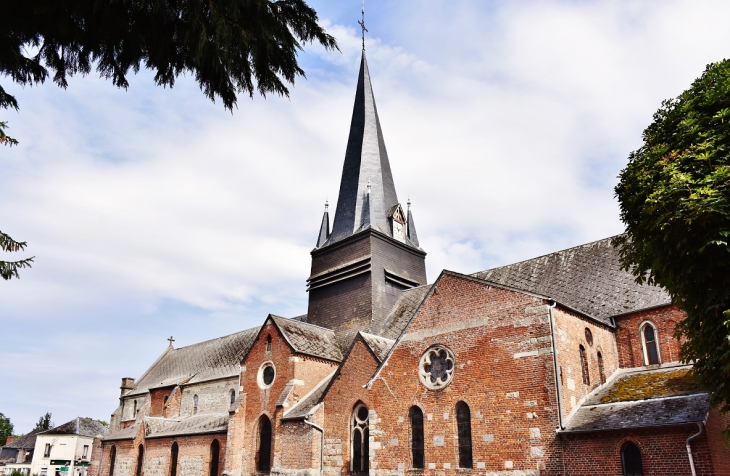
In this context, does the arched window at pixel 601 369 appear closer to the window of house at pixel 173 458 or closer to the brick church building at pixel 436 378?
the brick church building at pixel 436 378

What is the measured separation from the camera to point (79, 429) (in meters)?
59.8

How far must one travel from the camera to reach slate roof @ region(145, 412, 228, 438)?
29172mm

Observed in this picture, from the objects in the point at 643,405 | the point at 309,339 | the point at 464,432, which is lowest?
the point at 464,432

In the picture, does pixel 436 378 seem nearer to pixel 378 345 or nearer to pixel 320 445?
pixel 378 345

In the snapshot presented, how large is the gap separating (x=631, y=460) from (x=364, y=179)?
21714mm

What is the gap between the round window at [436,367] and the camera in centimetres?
1812

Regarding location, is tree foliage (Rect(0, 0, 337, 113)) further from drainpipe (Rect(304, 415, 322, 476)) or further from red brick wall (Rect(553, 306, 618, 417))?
drainpipe (Rect(304, 415, 322, 476))

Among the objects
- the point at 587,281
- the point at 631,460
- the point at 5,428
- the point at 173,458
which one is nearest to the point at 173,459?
the point at 173,458

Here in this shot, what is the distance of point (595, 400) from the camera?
16.8 m

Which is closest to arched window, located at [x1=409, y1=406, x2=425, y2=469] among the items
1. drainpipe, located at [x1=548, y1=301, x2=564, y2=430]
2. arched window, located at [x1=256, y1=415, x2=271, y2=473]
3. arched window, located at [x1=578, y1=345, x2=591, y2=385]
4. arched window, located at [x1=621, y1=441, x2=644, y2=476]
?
drainpipe, located at [x1=548, y1=301, x2=564, y2=430]

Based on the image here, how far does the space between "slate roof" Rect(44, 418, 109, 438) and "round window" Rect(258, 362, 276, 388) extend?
4248cm

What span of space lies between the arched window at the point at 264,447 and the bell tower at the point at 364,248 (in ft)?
18.7

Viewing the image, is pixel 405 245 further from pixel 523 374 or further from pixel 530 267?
pixel 523 374

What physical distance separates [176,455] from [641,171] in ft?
92.1
